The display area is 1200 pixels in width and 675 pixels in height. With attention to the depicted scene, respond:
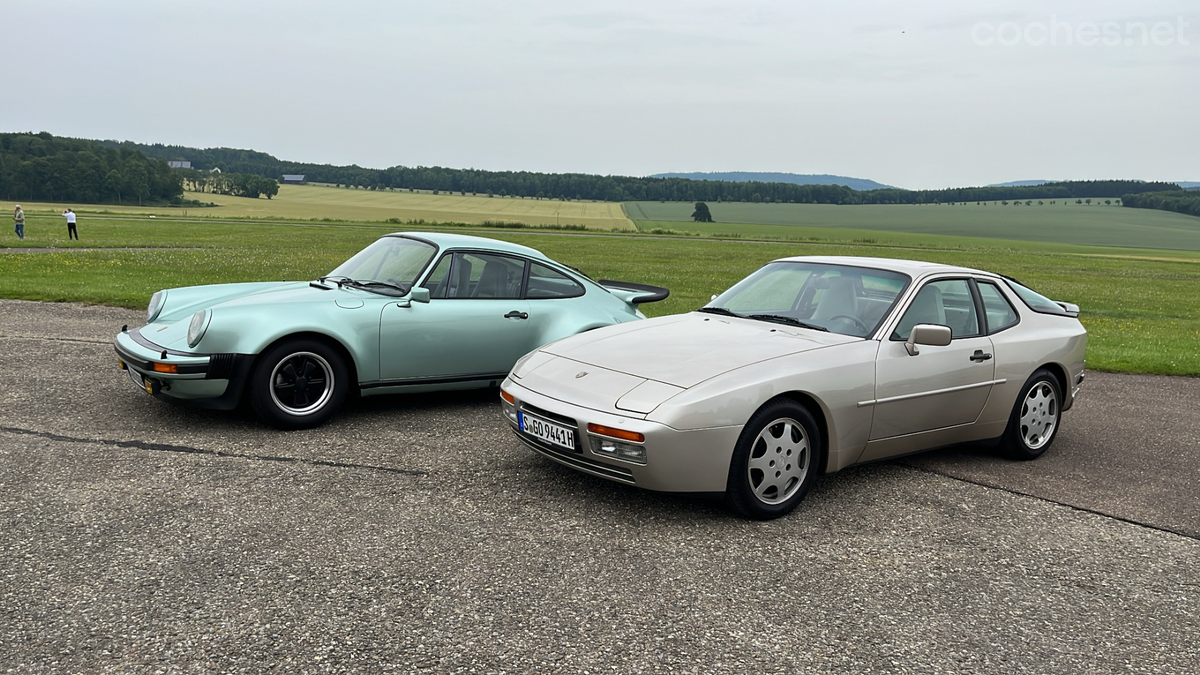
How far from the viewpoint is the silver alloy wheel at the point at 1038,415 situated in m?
5.80

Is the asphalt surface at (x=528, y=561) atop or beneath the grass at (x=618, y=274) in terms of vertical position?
atop

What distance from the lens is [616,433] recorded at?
4.12 m

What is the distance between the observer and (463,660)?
114 inches

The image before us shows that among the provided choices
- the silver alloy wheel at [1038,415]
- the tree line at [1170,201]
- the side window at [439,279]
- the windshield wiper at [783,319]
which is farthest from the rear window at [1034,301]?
the tree line at [1170,201]

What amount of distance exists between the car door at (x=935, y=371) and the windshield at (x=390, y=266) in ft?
11.2

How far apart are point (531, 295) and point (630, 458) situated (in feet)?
9.50

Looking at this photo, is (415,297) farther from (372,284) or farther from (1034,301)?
(1034,301)

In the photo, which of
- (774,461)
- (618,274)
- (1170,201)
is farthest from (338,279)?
(1170,201)

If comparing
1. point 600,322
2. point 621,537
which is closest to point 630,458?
point 621,537

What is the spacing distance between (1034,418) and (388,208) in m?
87.0

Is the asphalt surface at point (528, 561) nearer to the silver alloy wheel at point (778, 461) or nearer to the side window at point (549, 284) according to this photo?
the silver alloy wheel at point (778, 461)

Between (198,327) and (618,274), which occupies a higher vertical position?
(198,327)

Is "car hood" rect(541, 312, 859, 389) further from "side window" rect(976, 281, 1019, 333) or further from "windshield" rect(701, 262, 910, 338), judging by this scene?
"side window" rect(976, 281, 1019, 333)

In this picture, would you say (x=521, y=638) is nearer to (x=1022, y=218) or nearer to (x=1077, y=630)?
(x=1077, y=630)
